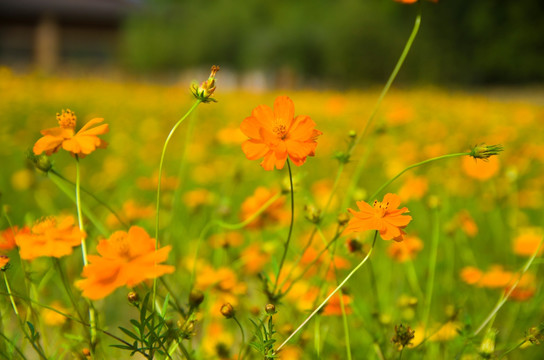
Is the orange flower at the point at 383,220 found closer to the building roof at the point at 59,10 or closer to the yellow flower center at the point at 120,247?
the yellow flower center at the point at 120,247

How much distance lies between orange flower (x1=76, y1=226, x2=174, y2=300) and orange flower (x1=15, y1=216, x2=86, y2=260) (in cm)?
4

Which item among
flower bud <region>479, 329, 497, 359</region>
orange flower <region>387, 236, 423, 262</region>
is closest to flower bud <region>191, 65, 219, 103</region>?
flower bud <region>479, 329, 497, 359</region>

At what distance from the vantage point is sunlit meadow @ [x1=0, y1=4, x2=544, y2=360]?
46cm

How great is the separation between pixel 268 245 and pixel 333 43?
25.0ft

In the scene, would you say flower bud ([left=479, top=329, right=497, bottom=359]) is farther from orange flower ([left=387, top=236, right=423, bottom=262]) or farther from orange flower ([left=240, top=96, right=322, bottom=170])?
orange flower ([left=387, top=236, right=423, bottom=262])

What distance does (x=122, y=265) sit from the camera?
431mm

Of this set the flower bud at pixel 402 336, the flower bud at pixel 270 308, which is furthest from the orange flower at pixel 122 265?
the flower bud at pixel 402 336

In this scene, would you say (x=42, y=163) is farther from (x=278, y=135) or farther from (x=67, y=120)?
(x=278, y=135)

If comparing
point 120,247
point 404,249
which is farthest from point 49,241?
point 404,249

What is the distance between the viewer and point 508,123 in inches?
117

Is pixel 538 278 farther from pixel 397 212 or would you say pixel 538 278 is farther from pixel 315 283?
pixel 397 212

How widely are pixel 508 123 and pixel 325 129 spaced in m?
1.16

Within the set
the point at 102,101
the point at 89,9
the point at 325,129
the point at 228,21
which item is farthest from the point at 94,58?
the point at 325,129

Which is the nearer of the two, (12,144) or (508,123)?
(12,144)
